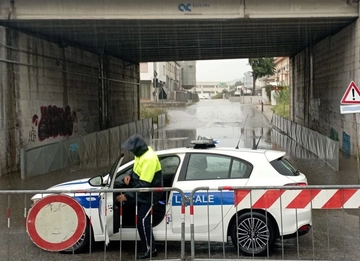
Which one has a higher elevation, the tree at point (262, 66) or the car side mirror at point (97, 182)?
the tree at point (262, 66)

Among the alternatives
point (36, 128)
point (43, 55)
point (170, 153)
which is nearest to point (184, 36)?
point (43, 55)

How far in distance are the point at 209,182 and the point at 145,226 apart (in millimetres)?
1003

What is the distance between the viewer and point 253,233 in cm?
587

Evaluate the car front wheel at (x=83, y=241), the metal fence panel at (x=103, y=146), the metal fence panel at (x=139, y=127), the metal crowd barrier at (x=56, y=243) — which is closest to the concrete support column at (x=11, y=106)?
the metal fence panel at (x=103, y=146)

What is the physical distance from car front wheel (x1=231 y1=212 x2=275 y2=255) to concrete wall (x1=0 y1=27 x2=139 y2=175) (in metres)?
9.70

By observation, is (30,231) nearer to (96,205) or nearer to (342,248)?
(96,205)

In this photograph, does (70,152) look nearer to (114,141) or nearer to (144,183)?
(114,141)

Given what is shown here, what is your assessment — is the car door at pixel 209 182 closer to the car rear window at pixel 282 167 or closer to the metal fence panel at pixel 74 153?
the car rear window at pixel 282 167

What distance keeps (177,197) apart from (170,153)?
2.28 ft

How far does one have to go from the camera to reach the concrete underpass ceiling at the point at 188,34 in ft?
51.8

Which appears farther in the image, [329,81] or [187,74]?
[187,74]

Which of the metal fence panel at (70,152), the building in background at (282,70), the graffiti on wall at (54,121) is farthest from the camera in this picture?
the building in background at (282,70)

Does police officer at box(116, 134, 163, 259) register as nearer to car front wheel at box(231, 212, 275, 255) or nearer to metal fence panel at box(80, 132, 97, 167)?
car front wheel at box(231, 212, 275, 255)

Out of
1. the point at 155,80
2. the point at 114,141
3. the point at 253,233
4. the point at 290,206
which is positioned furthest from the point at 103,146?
the point at 155,80
